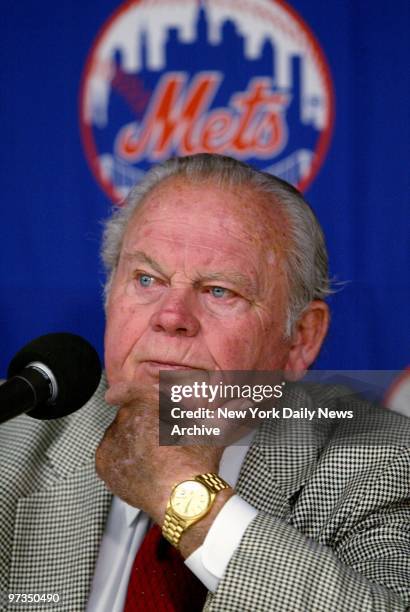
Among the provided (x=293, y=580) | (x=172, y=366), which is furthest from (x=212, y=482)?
(x=172, y=366)

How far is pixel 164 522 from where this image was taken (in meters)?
1.71

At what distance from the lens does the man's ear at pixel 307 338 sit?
233cm

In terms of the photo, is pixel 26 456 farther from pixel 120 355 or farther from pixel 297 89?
pixel 297 89

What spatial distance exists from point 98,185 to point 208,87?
1.46ft

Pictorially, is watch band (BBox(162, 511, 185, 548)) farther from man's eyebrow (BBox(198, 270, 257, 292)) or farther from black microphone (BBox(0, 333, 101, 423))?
man's eyebrow (BBox(198, 270, 257, 292))

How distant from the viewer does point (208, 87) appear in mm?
2719

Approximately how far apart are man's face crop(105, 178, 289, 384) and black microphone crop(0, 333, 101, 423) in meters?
0.55

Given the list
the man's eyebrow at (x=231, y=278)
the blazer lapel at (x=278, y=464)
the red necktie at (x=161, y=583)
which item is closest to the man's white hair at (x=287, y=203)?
the man's eyebrow at (x=231, y=278)

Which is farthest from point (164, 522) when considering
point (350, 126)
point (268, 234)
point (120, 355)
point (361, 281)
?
point (350, 126)

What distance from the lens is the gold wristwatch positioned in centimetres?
168

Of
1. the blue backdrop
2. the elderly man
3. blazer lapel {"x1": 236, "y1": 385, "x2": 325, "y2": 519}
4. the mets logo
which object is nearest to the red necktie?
the elderly man

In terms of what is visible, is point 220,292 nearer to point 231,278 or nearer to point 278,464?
point 231,278

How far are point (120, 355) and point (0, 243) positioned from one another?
902 mm

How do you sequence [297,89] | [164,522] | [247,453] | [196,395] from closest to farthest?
[164,522], [196,395], [247,453], [297,89]
